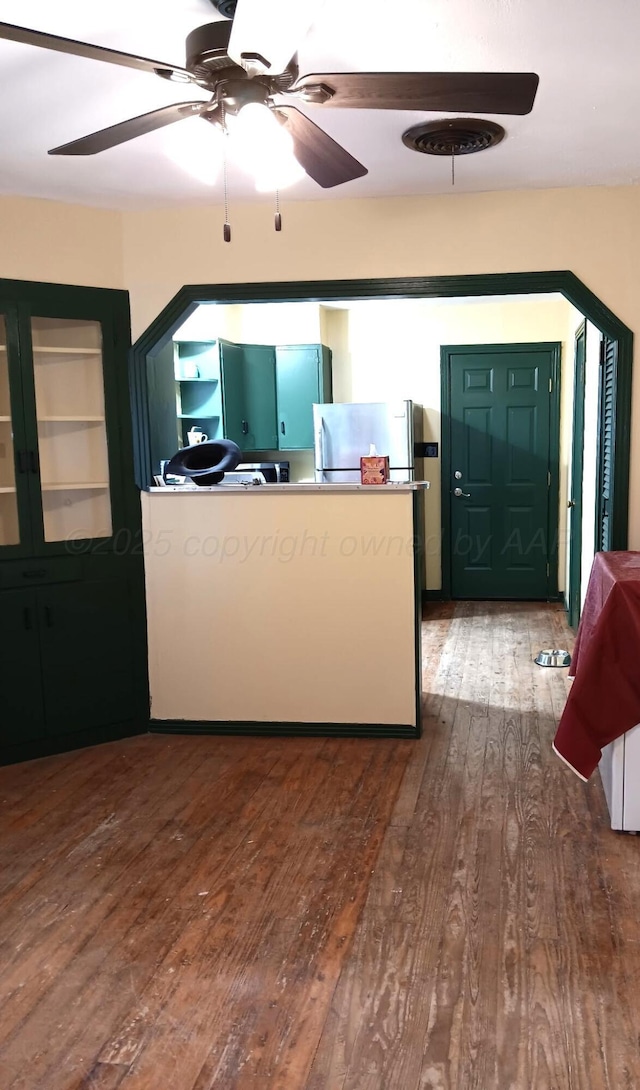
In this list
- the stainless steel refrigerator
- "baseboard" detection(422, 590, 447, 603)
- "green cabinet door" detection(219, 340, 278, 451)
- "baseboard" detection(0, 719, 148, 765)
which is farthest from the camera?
"baseboard" detection(422, 590, 447, 603)

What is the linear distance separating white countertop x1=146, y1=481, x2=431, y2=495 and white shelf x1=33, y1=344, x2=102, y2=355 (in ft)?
2.20

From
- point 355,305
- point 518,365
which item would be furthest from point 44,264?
point 518,365

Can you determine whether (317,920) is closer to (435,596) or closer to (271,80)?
(271,80)

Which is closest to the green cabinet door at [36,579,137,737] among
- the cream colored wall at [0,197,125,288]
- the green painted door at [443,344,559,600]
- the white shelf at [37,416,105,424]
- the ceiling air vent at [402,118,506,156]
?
the white shelf at [37,416,105,424]

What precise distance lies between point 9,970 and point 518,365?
18.8 feet

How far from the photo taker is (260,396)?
6.89 meters

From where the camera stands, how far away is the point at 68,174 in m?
3.35

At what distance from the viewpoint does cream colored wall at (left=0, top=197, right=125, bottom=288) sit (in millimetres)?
3703

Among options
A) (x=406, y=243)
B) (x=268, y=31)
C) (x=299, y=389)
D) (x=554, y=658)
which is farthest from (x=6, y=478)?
(x=299, y=389)

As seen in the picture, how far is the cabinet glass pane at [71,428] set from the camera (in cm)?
388

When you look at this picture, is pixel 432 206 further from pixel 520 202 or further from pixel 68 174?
pixel 68 174

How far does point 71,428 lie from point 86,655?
104 cm

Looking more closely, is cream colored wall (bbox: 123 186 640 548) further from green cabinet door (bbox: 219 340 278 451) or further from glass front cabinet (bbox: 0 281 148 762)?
green cabinet door (bbox: 219 340 278 451)

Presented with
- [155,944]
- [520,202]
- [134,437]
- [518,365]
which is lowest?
[155,944]
